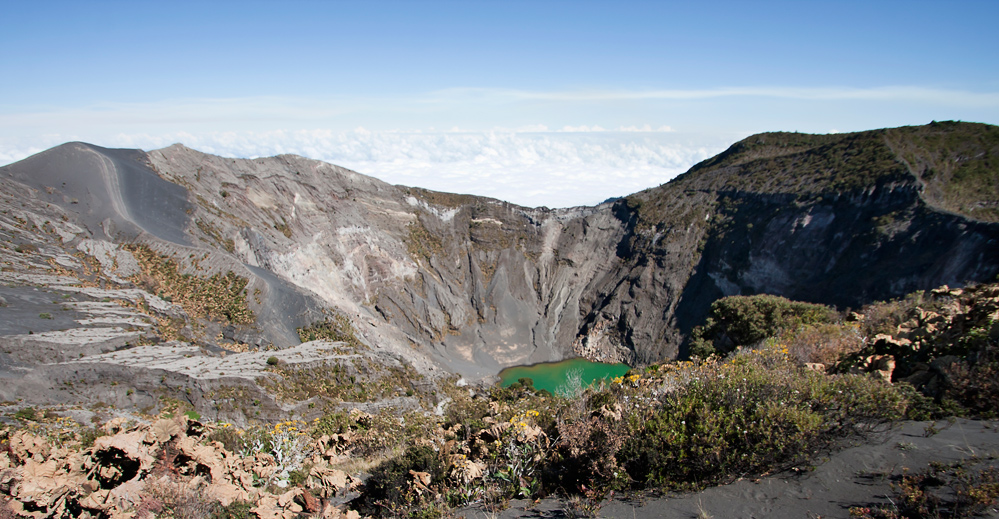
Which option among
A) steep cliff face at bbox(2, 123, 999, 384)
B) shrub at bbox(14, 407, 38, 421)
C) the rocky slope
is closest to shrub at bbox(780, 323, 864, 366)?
the rocky slope

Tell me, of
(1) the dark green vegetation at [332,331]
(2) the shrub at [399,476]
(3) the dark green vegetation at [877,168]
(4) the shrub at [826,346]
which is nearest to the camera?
(2) the shrub at [399,476]

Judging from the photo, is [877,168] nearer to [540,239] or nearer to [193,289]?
[540,239]

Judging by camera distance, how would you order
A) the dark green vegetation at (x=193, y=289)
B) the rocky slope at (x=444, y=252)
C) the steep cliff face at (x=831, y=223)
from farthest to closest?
the steep cliff face at (x=831, y=223), the dark green vegetation at (x=193, y=289), the rocky slope at (x=444, y=252)

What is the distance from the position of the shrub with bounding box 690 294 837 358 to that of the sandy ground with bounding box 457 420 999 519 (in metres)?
18.8

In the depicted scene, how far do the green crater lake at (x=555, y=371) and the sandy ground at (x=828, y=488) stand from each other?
3605 cm

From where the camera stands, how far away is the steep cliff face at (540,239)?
30391 millimetres

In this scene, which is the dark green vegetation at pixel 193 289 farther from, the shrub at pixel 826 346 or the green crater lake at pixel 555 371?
the shrub at pixel 826 346

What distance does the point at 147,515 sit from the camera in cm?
548

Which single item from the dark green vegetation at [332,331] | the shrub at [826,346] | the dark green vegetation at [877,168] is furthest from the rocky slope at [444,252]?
the shrub at [826,346]

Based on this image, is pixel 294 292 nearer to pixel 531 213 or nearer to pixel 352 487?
pixel 352 487

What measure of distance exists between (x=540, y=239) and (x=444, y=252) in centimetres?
1260

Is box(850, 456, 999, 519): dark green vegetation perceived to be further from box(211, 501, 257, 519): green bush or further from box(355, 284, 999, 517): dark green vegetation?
box(211, 501, 257, 519): green bush

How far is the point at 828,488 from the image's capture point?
18.6 feet

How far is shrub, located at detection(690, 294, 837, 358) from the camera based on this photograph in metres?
26.3
